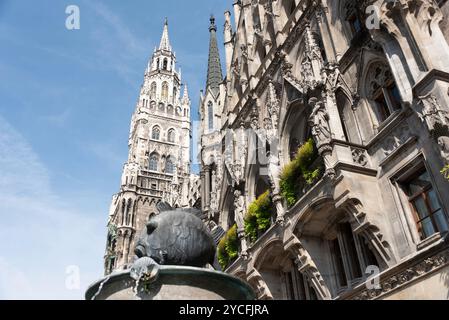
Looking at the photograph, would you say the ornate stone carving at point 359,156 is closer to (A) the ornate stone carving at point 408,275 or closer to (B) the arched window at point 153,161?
(A) the ornate stone carving at point 408,275

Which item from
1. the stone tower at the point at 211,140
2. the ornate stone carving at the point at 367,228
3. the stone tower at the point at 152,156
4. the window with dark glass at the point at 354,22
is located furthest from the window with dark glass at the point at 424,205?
the stone tower at the point at 152,156

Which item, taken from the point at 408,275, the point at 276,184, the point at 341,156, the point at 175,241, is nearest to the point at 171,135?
the point at 276,184

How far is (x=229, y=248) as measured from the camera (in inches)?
763

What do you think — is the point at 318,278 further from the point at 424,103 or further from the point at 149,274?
the point at 149,274

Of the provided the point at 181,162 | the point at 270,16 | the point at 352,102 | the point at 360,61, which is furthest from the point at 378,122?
the point at 181,162

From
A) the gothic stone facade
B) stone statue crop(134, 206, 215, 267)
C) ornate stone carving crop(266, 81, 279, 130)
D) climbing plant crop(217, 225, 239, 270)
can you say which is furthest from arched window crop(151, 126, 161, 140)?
stone statue crop(134, 206, 215, 267)

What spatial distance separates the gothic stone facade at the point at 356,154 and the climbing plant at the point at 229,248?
0.84 meters

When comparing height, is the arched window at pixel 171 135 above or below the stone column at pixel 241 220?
above

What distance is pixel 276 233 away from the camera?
15.4 m

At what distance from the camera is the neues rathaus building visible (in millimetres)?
10250

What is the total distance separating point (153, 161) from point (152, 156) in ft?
3.08

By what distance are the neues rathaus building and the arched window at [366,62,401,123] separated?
0.05 m

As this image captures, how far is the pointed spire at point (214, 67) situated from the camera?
40219 mm

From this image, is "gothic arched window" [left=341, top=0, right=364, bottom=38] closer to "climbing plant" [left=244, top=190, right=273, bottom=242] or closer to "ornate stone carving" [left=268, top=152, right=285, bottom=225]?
"ornate stone carving" [left=268, top=152, right=285, bottom=225]
